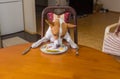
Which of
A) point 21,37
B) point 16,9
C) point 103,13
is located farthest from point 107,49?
point 103,13

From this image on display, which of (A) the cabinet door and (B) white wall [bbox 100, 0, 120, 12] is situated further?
(B) white wall [bbox 100, 0, 120, 12]

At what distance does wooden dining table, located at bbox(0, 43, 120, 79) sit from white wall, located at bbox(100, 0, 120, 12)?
5104mm

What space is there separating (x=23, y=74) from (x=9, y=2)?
3175 millimetres

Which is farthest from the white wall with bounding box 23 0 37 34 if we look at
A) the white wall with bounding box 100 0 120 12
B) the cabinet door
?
the white wall with bounding box 100 0 120 12

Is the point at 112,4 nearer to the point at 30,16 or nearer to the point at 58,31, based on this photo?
the point at 30,16

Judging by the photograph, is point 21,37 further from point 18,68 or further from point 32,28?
point 18,68

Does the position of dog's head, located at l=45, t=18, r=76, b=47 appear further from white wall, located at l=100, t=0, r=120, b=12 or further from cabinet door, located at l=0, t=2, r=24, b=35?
white wall, located at l=100, t=0, r=120, b=12

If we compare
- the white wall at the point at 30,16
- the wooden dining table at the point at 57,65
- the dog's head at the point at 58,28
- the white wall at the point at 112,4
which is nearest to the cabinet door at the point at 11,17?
the white wall at the point at 30,16

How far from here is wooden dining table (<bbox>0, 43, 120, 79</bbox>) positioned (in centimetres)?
115

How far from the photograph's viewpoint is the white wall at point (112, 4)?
245 inches

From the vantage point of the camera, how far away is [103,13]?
625 cm

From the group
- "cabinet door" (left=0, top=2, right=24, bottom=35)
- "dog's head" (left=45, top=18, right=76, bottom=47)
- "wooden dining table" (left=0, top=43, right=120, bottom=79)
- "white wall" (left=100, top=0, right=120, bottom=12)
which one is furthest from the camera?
"white wall" (left=100, top=0, right=120, bottom=12)

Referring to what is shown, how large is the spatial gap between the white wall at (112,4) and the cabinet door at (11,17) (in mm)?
3210

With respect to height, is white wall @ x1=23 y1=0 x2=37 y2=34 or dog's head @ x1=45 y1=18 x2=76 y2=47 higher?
dog's head @ x1=45 y1=18 x2=76 y2=47
